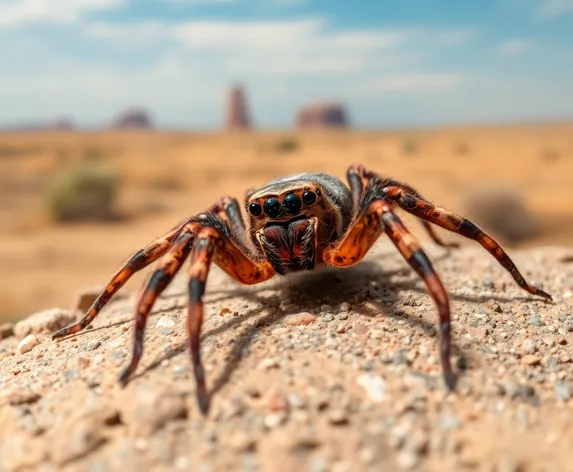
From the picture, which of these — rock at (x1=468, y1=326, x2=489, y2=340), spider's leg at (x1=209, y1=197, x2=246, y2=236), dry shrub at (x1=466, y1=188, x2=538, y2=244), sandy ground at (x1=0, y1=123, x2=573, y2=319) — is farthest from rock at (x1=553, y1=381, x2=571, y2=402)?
dry shrub at (x1=466, y1=188, x2=538, y2=244)

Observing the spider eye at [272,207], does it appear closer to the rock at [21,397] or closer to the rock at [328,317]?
the rock at [328,317]

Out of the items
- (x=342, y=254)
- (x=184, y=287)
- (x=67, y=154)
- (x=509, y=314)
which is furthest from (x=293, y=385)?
(x=67, y=154)

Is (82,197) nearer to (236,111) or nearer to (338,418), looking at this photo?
(338,418)

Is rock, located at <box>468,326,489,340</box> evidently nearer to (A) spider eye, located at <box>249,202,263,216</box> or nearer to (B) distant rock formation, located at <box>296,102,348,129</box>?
(A) spider eye, located at <box>249,202,263,216</box>

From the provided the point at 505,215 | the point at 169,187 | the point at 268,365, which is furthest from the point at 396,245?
the point at 169,187

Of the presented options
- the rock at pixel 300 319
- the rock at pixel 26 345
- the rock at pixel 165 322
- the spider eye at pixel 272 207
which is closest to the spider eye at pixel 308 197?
the spider eye at pixel 272 207

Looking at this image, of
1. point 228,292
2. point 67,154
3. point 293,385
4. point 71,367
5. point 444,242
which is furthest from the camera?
point 67,154

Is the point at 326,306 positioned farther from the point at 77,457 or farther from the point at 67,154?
the point at 67,154
